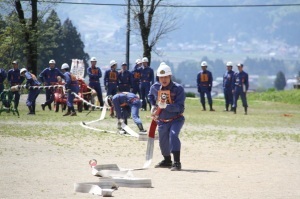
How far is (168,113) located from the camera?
17625mm

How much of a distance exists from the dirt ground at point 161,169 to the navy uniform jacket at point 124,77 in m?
13.1

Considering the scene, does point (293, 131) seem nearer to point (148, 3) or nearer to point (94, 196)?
point (94, 196)

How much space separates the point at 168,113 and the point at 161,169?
1010mm

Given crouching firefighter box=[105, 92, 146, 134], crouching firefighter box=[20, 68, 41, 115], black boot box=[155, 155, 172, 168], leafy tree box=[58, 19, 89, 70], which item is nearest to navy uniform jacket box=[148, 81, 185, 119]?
black boot box=[155, 155, 172, 168]

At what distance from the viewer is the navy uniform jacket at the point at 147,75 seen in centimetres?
4006

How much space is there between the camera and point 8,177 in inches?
614

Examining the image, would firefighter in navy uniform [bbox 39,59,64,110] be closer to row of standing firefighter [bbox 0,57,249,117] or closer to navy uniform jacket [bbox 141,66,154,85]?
row of standing firefighter [bbox 0,57,249,117]

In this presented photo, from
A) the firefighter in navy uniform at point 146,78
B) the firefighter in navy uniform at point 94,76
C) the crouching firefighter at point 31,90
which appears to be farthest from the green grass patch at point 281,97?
the crouching firefighter at point 31,90

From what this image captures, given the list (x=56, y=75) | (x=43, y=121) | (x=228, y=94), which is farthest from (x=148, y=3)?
(x=43, y=121)

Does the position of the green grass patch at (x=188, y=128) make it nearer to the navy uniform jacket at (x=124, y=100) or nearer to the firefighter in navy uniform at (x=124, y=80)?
the navy uniform jacket at (x=124, y=100)

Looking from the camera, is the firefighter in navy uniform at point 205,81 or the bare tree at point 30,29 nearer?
the firefighter in navy uniform at point 205,81

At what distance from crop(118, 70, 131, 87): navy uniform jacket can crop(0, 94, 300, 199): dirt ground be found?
43.1 ft

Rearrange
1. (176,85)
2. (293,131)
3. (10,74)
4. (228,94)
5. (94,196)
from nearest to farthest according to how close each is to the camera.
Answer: (94,196) → (176,85) → (293,131) → (10,74) → (228,94)

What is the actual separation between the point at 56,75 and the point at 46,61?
54751 mm
